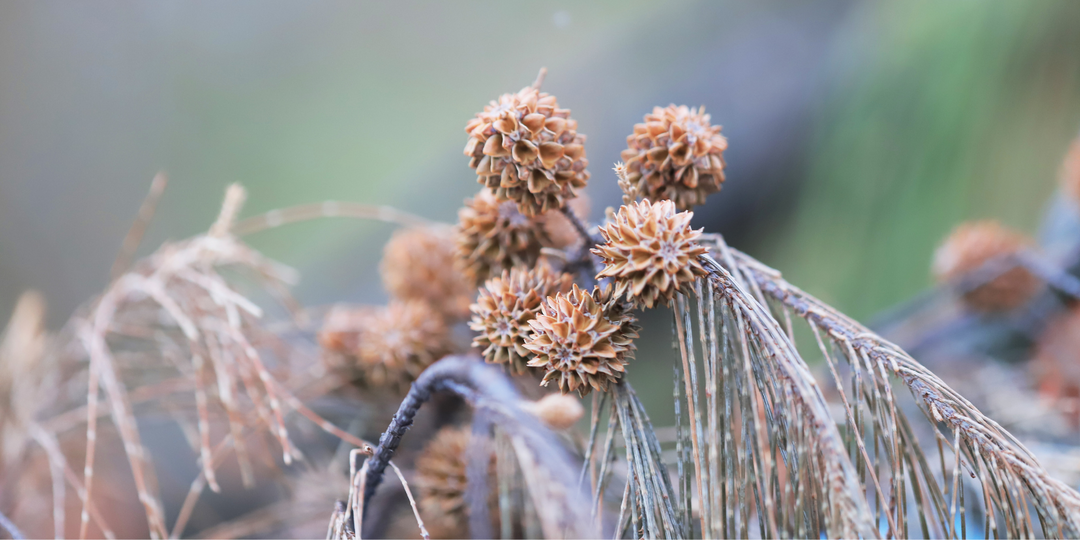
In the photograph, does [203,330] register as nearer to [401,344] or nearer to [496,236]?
[401,344]

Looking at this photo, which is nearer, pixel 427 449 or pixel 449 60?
pixel 427 449

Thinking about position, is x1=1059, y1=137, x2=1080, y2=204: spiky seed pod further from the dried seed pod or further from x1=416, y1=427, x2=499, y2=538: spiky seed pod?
x1=416, y1=427, x2=499, y2=538: spiky seed pod

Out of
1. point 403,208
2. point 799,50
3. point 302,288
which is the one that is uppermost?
point 799,50

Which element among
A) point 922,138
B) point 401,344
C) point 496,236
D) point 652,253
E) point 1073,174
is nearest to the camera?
point 652,253

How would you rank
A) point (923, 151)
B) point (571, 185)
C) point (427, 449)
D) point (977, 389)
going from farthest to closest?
point (923, 151)
point (977, 389)
point (427, 449)
point (571, 185)

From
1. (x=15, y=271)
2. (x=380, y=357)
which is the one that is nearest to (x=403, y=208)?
(x=380, y=357)

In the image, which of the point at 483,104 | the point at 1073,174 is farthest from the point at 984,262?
the point at 483,104

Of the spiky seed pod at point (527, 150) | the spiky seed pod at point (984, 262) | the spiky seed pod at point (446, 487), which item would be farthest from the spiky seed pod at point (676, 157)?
the spiky seed pod at point (984, 262)

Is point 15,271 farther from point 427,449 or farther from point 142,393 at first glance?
point 427,449
